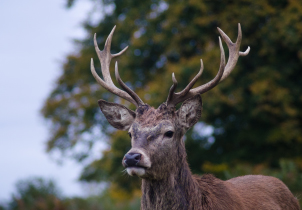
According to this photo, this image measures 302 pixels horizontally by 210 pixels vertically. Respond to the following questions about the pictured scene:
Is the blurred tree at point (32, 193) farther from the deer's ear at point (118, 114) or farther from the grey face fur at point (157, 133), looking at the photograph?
the grey face fur at point (157, 133)

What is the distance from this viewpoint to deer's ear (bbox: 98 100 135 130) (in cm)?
486

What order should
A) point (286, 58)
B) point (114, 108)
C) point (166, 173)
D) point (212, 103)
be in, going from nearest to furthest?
point (166, 173), point (114, 108), point (212, 103), point (286, 58)

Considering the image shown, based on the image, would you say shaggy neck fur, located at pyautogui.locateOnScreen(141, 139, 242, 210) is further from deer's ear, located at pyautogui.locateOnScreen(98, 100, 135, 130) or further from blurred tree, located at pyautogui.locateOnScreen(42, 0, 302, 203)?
blurred tree, located at pyautogui.locateOnScreen(42, 0, 302, 203)

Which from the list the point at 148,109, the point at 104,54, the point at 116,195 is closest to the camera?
the point at 148,109

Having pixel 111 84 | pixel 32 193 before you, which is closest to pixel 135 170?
pixel 111 84

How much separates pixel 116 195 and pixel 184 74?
5.14m

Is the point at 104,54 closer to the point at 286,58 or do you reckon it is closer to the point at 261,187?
the point at 261,187

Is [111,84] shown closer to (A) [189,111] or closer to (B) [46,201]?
(A) [189,111]

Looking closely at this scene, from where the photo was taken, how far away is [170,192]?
4.29 m

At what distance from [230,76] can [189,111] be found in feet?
26.1

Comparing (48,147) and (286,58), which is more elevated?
(48,147)

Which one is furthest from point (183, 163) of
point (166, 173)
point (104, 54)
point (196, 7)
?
point (196, 7)

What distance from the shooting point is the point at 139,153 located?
4.00 metres

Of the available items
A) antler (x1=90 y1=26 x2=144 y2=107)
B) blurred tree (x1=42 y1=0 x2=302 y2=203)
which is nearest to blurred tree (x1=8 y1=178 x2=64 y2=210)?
blurred tree (x1=42 y1=0 x2=302 y2=203)
